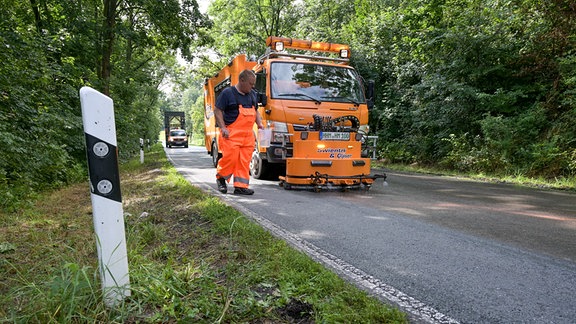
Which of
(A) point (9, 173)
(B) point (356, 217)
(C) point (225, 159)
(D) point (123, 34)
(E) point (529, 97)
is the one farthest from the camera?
(D) point (123, 34)

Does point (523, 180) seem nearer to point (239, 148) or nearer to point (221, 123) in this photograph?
point (239, 148)

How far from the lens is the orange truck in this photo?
6.67 metres

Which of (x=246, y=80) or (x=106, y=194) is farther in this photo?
(x=246, y=80)


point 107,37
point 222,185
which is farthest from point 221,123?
point 107,37

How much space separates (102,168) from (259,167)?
20.9 ft

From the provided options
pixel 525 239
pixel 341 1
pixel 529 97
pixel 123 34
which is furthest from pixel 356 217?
pixel 341 1

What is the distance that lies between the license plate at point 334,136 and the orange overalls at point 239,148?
4.82 feet

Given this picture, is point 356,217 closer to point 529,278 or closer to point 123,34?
point 529,278

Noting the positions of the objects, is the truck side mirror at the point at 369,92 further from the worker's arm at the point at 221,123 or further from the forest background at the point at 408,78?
the forest background at the point at 408,78

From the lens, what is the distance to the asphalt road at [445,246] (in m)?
2.21

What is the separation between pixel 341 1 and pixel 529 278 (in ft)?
80.2

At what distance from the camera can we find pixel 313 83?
25.9 feet

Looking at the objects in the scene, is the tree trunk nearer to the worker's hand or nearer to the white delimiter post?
the worker's hand

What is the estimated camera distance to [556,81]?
31.8ft
